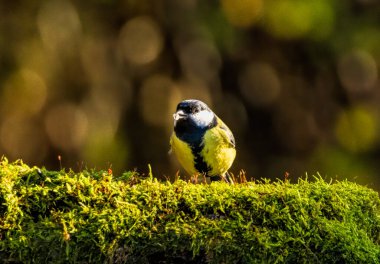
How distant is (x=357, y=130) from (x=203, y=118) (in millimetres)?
4608

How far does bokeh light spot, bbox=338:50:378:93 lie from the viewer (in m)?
8.60

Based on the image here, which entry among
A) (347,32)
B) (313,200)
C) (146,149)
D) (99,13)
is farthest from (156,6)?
(313,200)

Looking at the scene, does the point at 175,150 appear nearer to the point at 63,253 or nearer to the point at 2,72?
the point at 63,253

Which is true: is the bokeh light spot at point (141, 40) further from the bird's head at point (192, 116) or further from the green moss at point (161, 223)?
the green moss at point (161, 223)

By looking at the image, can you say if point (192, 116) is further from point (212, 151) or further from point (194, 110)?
point (212, 151)

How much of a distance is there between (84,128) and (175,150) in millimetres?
3871

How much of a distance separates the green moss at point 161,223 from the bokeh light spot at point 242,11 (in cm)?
547

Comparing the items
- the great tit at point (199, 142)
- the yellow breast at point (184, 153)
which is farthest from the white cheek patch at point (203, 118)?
the yellow breast at point (184, 153)

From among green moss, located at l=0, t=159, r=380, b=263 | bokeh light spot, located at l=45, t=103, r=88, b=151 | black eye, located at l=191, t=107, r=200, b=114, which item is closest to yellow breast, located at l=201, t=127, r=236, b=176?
black eye, located at l=191, t=107, r=200, b=114

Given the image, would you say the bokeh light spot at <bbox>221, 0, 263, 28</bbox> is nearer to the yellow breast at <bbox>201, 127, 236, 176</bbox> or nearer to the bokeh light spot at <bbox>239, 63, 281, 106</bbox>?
the bokeh light spot at <bbox>239, 63, 281, 106</bbox>

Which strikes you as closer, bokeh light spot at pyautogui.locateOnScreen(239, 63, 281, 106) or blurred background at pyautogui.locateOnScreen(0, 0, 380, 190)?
blurred background at pyautogui.locateOnScreen(0, 0, 380, 190)

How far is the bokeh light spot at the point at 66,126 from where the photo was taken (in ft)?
25.7

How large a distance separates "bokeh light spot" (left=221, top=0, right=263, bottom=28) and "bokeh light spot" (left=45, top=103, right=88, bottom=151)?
1942 mm

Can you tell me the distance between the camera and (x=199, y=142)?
3.94m
